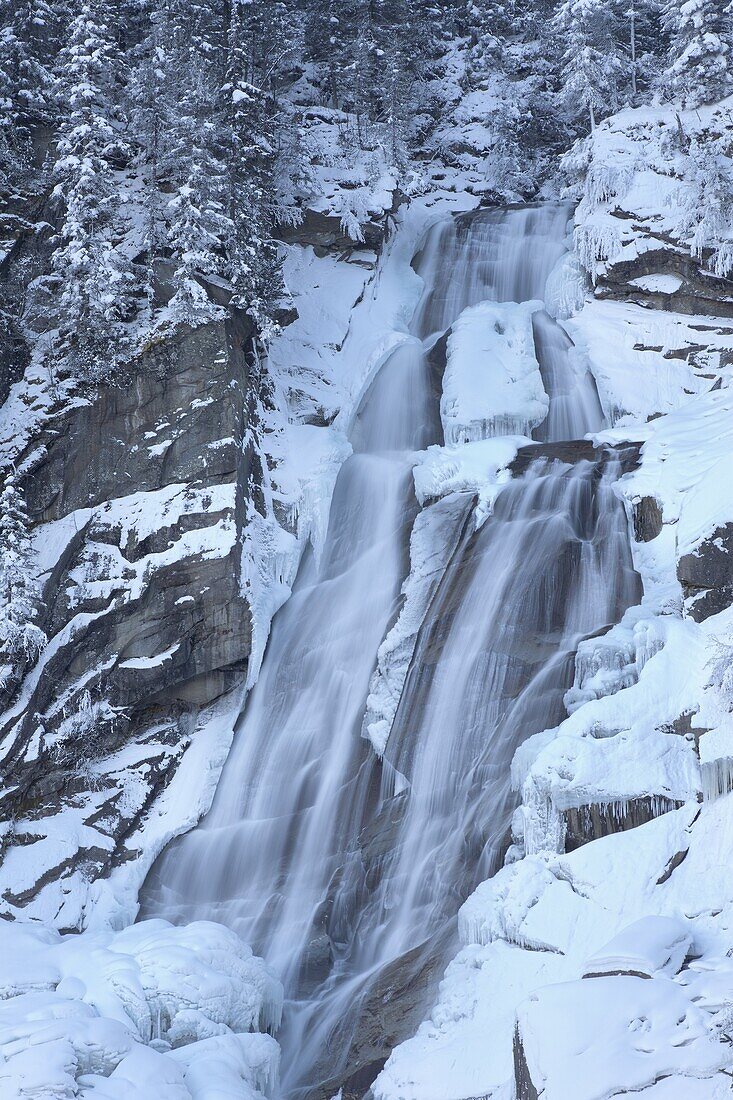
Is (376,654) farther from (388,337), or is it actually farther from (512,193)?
(512,193)

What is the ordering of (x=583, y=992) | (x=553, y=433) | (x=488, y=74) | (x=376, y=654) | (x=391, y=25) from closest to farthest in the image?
(x=583, y=992)
(x=376, y=654)
(x=553, y=433)
(x=391, y=25)
(x=488, y=74)

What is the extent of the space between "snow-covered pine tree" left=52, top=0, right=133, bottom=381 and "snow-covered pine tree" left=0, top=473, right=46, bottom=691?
4014mm

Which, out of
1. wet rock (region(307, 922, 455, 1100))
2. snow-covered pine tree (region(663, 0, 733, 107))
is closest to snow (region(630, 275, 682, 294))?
snow-covered pine tree (region(663, 0, 733, 107))

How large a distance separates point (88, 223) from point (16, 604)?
9.11 m

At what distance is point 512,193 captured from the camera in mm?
33031

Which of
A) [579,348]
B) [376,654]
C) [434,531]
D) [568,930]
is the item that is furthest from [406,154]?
[568,930]

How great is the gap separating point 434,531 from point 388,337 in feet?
27.7

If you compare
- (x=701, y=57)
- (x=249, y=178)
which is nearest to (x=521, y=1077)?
(x=249, y=178)

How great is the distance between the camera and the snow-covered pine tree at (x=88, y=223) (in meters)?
20.2

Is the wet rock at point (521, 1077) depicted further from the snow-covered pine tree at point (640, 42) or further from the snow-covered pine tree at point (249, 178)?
the snow-covered pine tree at point (640, 42)

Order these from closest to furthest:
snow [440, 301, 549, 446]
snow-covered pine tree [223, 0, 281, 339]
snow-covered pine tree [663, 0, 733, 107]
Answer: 1. snow [440, 301, 549, 446]
2. snow-covered pine tree [223, 0, 281, 339]
3. snow-covered pine tree [663, 0, 733, 107]

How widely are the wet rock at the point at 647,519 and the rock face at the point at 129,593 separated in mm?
7120

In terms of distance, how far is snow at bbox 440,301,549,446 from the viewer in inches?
838

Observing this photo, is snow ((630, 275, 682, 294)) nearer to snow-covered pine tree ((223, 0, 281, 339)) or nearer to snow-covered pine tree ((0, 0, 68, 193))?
snow-covered pine tree ((223, 0, 281, 339))
